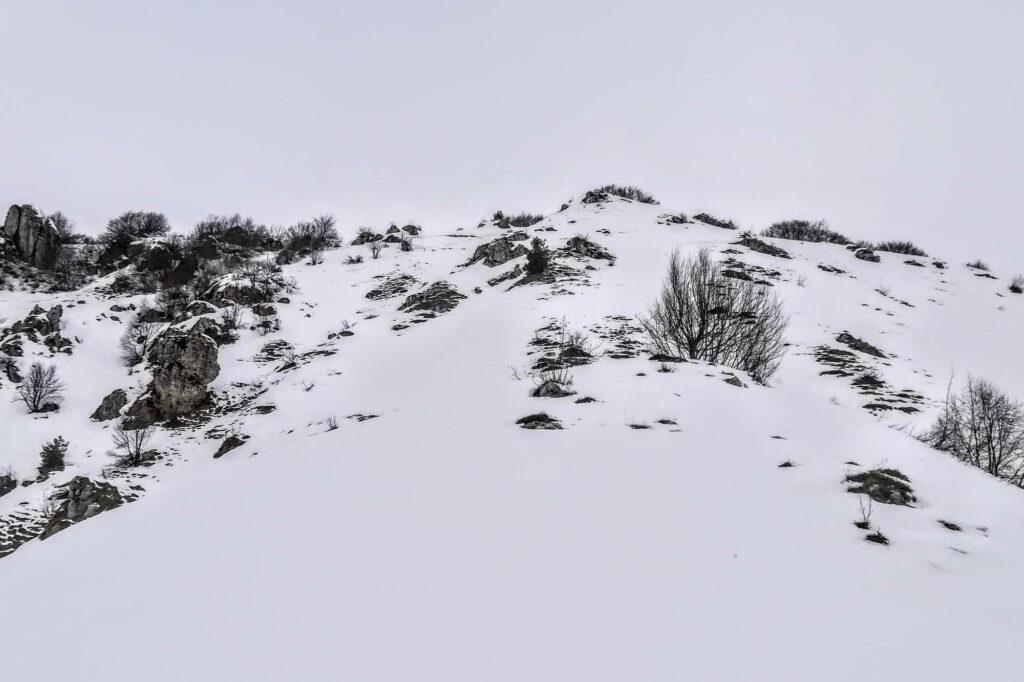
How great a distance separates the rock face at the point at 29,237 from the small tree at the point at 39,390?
26.7m

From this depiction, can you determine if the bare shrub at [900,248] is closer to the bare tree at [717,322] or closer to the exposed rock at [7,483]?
the bare tree at [717,322]

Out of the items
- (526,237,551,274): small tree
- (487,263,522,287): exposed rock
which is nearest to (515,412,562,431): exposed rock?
(526,237,551,274): small tree

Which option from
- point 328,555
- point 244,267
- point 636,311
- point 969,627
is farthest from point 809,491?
point 244,267

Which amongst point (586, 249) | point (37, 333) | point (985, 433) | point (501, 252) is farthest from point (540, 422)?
point (501, 252)

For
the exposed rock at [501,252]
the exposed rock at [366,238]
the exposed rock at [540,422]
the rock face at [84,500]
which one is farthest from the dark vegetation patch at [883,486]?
the exposed rock at [366,238]

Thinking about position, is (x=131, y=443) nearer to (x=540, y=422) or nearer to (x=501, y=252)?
(x=540, y=422)

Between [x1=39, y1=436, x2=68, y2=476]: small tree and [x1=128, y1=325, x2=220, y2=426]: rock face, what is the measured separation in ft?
6.88

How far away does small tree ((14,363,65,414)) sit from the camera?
17.1 m

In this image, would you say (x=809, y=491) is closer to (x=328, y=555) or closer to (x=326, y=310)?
(x=328, y=555)

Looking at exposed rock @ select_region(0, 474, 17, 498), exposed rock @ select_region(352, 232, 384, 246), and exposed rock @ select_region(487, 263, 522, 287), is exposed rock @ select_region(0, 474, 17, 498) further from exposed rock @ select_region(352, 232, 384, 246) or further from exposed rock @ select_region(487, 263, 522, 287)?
exposed rock @ select_region(352, 232, 384, 246)

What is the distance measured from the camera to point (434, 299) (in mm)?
28422

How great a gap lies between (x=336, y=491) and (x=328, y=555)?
1.74m

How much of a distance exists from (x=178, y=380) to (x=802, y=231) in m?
67.6

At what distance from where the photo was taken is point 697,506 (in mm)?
4859
